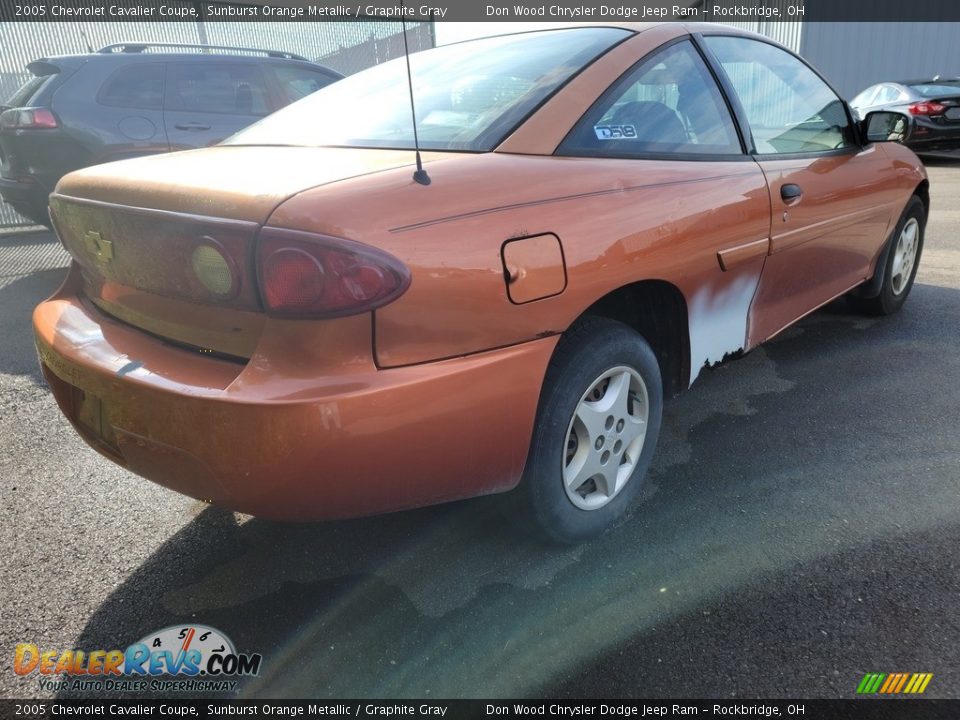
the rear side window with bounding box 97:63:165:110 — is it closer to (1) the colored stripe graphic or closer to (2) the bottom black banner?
(2) the bottom black banner

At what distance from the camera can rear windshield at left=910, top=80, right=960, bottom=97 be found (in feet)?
38.2

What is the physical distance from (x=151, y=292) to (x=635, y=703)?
156 centimetres

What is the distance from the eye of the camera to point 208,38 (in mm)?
10039

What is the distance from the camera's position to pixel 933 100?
11.5 m

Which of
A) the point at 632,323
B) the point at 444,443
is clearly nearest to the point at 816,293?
the point at 632,323

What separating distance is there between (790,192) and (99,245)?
240 centimetres

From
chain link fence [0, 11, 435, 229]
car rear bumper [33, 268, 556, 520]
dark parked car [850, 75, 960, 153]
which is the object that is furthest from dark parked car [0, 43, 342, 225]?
dark parked car [850, 75, 960, 153]

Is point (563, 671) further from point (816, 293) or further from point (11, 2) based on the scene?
point (11, 2)

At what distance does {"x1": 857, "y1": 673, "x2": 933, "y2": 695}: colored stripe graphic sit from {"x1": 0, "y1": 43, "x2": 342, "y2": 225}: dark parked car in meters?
Result: 5.76

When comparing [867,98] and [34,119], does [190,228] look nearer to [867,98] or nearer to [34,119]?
[34,119]

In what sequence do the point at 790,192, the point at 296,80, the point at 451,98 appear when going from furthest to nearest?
the point at 296,80
the point at 790,192
the point at 451,98

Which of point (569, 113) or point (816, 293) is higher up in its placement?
point (569, 113)

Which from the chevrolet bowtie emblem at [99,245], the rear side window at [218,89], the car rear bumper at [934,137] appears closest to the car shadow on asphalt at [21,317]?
the rear side window at [218,89]

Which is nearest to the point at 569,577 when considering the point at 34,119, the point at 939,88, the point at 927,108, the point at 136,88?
the point at 136,88
